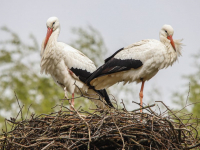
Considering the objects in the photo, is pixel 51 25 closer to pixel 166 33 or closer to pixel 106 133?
pixel 166 33

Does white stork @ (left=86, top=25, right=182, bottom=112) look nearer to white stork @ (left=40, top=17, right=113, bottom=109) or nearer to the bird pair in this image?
the bird pair

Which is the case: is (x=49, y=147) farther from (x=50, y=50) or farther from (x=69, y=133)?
(x=50, y=50)

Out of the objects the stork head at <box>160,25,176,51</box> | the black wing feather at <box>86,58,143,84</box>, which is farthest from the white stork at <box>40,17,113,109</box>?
the stork head at <box>160,25,176,51</box>

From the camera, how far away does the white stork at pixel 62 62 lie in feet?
29.2

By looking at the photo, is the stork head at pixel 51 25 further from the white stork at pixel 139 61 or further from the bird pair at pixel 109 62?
the white stork at pixel 139 61

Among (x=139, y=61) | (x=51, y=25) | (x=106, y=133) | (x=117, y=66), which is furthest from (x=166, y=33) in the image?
(x=106, y=133)

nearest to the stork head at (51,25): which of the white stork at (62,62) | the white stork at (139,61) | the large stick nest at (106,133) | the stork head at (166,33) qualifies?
the white stork at (62,62)

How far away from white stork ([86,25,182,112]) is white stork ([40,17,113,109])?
0.67 meters

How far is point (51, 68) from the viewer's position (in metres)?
9.05

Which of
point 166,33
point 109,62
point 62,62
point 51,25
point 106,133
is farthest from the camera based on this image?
point 51,25

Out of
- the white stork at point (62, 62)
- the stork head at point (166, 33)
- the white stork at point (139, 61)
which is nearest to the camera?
the white stork at point (139, 61)

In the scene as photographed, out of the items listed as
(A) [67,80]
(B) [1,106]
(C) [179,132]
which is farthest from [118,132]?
(B) [1,106]

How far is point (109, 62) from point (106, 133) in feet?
9.33

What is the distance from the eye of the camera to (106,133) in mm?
5605
